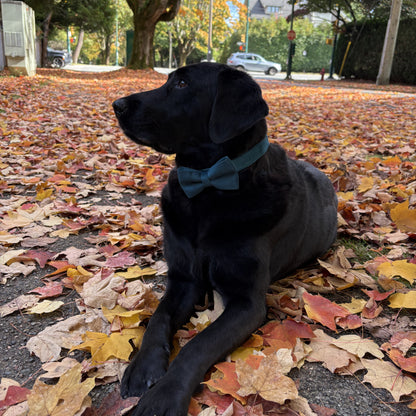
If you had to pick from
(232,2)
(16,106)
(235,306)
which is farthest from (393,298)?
(232,2)

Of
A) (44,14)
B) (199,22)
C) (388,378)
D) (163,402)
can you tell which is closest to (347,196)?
(388,378)

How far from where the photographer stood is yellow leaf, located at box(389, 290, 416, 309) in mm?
2273

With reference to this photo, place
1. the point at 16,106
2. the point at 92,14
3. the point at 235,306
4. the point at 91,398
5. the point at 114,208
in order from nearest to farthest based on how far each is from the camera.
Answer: the point at 91,398, the point at 235,306, the point at 114,208, the point at 16,106, the point at 92,14

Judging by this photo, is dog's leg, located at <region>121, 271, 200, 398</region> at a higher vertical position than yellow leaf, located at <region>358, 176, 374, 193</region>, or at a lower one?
lower

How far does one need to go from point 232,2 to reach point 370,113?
132 feet

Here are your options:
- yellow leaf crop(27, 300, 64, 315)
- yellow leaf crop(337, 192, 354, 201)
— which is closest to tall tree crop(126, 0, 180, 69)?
yellow leaf crop(337, 192, 354, 201)

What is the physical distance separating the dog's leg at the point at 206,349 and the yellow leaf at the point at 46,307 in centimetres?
90

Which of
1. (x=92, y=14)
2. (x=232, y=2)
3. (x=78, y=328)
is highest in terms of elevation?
(x=232, y=2)

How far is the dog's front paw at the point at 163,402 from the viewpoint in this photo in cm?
153

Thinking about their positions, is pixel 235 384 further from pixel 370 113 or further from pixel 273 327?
pixel 370 113

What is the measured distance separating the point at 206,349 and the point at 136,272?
1056 millimetres

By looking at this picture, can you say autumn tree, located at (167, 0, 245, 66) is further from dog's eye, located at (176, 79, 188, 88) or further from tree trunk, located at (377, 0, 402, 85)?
dog's eye, located at (176, 79, 188, 88)

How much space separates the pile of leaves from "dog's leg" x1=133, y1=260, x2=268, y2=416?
72 mm

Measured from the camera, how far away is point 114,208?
3805 millimetres
